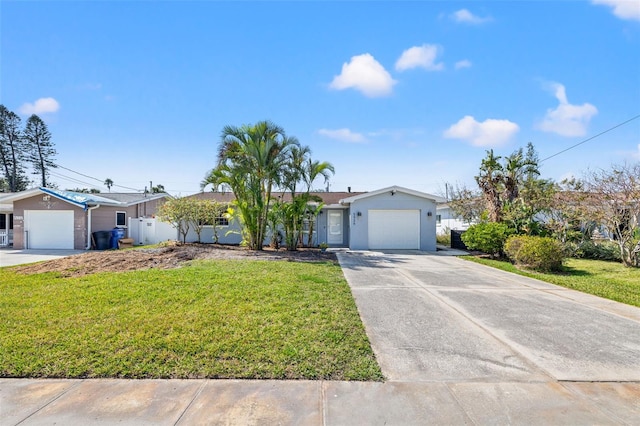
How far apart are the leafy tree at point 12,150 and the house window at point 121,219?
1223 inches

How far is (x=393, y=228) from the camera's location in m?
16.5

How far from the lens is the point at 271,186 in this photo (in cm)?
1418

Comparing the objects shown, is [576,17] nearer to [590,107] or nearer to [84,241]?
[590,107]

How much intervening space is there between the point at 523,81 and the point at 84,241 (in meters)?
22.1

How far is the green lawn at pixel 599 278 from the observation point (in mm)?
7109

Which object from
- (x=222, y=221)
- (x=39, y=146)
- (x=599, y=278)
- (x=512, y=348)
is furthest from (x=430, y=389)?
(x=39, y=146)

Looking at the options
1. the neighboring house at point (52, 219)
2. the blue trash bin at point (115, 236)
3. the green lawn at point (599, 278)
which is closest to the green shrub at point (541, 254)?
the green lawn at point (599, 278)

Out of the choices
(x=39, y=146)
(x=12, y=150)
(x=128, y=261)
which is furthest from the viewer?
(x=39, y=146)

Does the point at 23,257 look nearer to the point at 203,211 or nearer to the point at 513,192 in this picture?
the point at 203,211

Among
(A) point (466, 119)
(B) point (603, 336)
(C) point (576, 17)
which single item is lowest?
(B) point (603, 336)

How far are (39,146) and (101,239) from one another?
33638mm

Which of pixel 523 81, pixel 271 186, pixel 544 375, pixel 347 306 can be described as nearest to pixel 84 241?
pixel 271 186

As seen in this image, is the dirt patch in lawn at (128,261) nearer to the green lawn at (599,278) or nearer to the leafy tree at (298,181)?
the leafy tree at (298,181)

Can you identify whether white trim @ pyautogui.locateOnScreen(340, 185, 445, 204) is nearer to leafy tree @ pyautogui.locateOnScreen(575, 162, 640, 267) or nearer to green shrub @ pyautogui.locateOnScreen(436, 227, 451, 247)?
green shrub @ pyautogui.locateOnScreen(436, 227, 451, 247)
